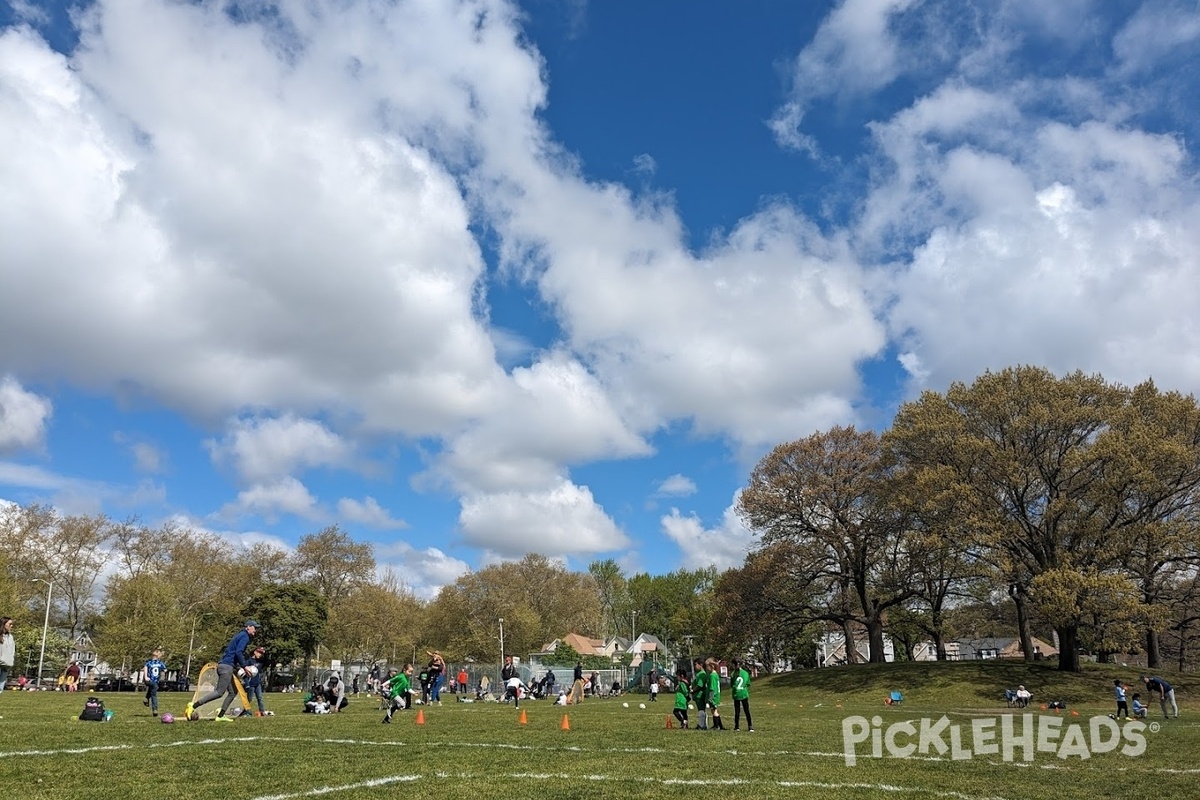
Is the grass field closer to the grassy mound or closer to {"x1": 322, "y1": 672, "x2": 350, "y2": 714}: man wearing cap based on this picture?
{"x1": 322, "y1": 672, "x2": 350, "y2": 714}: man wearing cap

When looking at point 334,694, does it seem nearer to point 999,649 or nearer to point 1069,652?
point 1069,652

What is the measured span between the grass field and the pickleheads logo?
45 cm

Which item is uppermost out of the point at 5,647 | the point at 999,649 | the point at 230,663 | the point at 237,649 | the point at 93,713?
A: the point at 5,647

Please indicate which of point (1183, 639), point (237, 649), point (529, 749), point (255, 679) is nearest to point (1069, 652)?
point (1183, 639)

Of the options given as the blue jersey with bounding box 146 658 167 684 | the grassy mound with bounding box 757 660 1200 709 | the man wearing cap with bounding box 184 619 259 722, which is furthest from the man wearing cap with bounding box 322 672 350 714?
the grassy mound with bounding box 757 660 1200 709

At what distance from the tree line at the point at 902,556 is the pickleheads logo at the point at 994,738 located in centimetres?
1543

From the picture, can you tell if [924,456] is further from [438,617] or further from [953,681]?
[438,617]

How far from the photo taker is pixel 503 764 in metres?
11.2

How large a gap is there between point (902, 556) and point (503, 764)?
→ 42.8 metres

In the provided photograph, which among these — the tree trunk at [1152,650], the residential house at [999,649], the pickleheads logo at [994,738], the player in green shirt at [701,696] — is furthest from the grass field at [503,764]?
the residential house at [999,649]

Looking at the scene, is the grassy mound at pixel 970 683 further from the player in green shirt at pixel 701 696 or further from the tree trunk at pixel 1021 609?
the player in green shirt at pixel 701 696

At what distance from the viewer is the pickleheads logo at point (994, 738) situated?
1412 cm

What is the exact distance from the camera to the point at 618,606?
127m

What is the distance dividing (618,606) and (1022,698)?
96.4 meters
